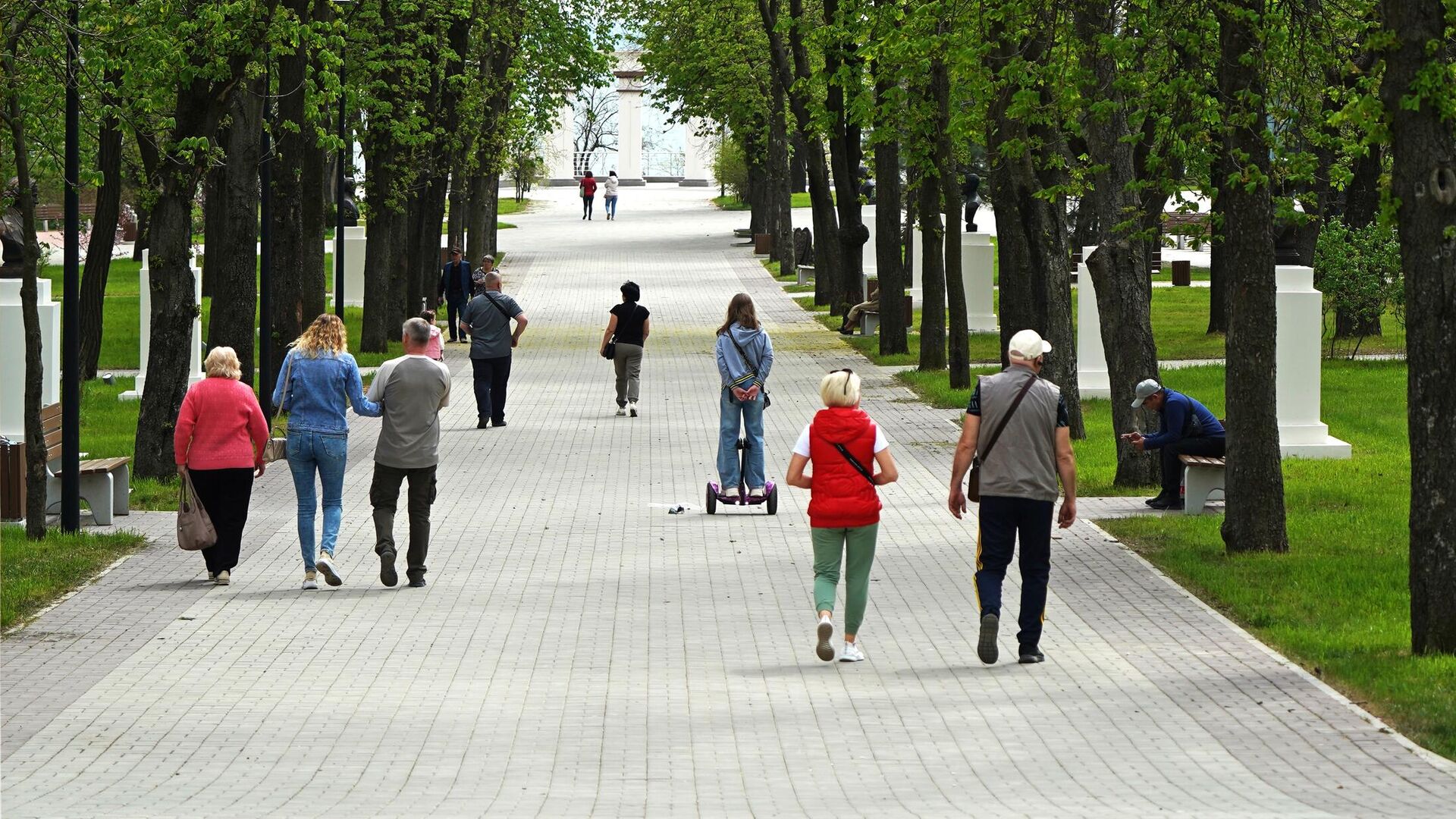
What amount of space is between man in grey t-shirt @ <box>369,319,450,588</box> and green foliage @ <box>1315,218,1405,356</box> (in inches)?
718

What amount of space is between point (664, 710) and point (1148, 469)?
8.73 m

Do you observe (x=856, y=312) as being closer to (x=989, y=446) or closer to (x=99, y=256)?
(x=99, y=256)

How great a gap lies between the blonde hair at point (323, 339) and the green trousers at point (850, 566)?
3.85 metres

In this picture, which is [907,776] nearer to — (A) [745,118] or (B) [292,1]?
(B) [292,1]

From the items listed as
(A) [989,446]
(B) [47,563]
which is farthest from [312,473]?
(A) [989,446]

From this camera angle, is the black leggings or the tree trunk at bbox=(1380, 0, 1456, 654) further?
the black leggings

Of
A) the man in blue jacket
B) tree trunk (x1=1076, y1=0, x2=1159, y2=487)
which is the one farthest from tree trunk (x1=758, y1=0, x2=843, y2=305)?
tree trunk (x1=1076, y1=0, x2=1159, y2=487)

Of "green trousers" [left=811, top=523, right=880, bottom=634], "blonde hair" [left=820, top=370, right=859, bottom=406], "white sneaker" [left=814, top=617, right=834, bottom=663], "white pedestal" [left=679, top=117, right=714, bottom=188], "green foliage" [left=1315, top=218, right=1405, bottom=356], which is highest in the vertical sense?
"white pedestal" [left=679, top=117, right=714, bottom=188]

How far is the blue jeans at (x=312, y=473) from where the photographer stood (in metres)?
12.1

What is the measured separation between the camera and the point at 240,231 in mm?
18000

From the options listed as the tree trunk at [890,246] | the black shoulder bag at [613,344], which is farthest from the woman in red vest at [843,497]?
the tree trunk at [890,246]

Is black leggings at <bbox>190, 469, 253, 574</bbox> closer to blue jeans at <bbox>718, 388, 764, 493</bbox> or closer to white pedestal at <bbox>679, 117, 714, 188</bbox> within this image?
blue jeans at <bbox>718, 388, 764, 493</bbox>

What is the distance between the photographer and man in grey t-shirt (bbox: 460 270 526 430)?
21797 millimetres

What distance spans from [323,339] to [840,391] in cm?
392
